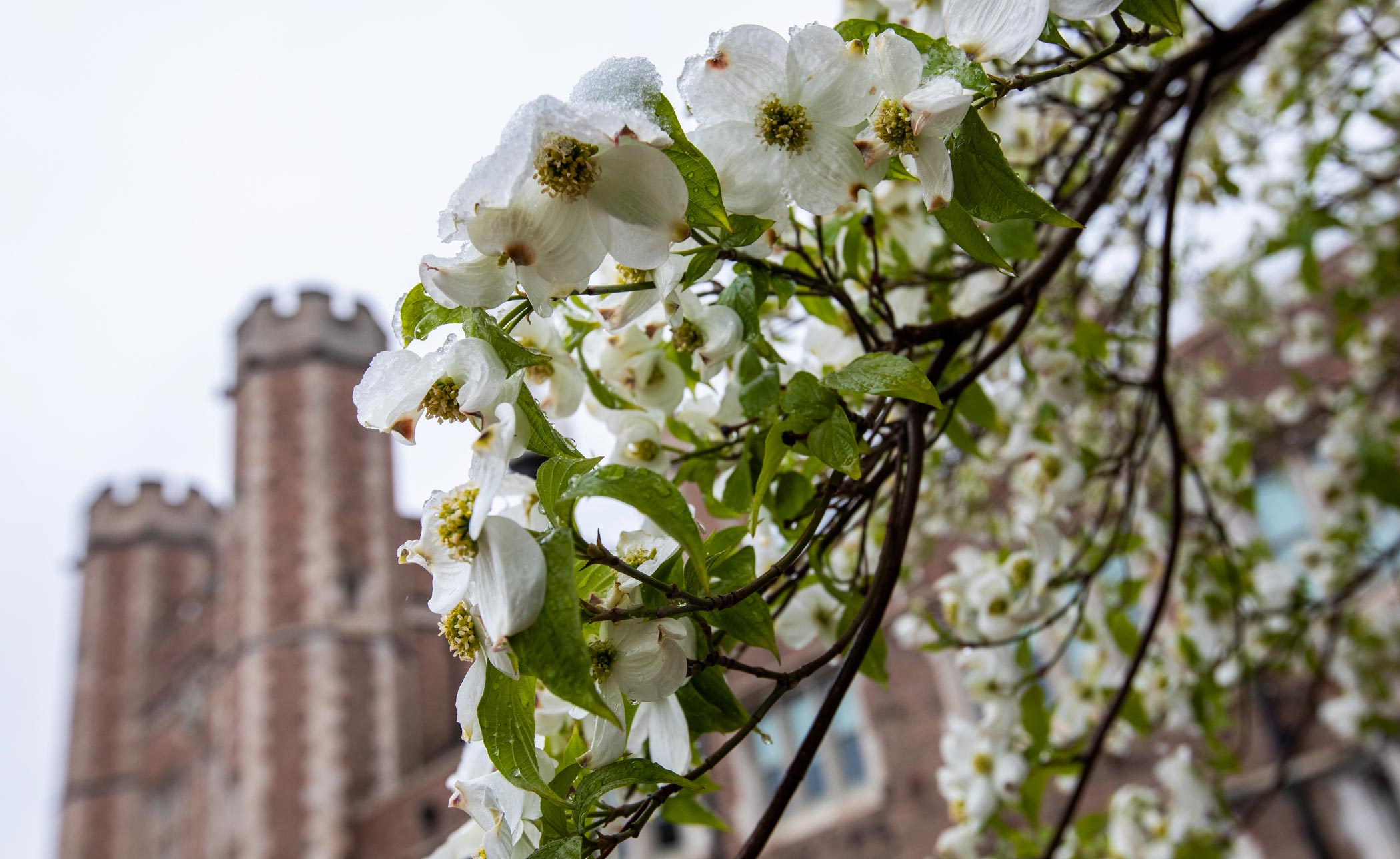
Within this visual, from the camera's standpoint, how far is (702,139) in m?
Answer: 0.71

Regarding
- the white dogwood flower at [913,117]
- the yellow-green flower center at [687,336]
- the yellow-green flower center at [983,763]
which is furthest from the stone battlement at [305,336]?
the white dogwood flower at [913,117]

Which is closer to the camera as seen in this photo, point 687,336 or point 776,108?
point 776,108

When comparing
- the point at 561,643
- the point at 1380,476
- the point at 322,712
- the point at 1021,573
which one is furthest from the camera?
the point at 322,712

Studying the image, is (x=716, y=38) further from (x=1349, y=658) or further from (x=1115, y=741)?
(x=1349, y=658)

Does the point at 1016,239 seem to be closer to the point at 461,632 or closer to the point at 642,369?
the point at 642,369

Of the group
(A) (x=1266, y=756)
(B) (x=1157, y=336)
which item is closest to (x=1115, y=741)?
(B) (x=1157, y=336)

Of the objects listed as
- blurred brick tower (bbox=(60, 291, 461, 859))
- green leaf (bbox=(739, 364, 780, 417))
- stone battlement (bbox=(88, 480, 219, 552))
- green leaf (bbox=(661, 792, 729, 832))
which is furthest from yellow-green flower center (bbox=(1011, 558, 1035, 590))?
stone battlement (bbox=(88, 480, 219, 552))

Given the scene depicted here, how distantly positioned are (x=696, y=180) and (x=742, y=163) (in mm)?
53

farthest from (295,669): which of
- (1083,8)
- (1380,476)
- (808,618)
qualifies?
(1083,8)

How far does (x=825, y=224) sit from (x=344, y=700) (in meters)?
11.3

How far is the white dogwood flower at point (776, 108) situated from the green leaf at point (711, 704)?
0.31 meters

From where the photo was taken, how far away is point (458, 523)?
2.12 feet

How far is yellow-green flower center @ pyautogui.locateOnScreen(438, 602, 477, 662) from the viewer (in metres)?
0.68

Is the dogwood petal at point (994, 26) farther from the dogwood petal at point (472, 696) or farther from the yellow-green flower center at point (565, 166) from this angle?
the dogwood petal at point (472, 696)
